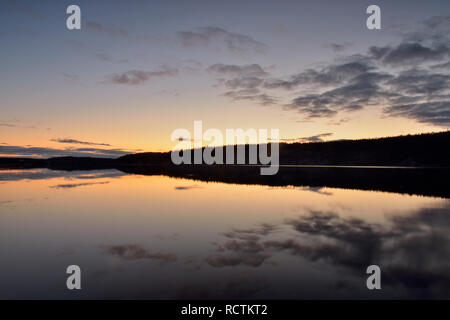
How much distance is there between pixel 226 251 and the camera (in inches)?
349

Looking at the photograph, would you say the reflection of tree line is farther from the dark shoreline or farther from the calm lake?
the dark shoreline

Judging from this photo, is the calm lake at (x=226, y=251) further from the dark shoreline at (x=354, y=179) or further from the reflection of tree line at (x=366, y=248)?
the dark shoreline at (x=354, y=179)

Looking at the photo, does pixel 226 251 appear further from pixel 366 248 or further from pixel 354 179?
pixel 354 179

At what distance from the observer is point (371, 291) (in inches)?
245

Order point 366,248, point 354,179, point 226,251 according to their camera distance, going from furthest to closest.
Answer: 1. point 354,179
2. point 366,248
3. point 226,251

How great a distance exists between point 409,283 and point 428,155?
158 m

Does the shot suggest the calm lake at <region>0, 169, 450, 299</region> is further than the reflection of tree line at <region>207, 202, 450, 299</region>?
No

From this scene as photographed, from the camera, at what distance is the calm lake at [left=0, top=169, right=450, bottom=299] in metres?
6.29

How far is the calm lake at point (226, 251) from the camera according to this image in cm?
629

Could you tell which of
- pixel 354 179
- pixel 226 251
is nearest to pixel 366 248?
pixel 226 251

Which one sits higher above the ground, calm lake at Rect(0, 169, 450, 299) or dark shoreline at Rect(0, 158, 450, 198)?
dark shoreline at Rect(0, 158, 450, 198)

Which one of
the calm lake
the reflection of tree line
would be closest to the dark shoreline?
the calm lake

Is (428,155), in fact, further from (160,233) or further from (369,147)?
(160,233)
